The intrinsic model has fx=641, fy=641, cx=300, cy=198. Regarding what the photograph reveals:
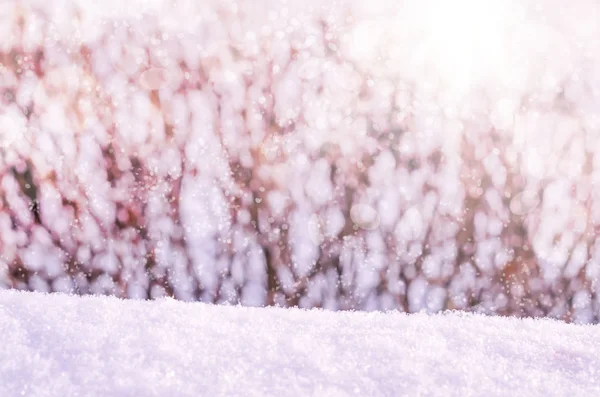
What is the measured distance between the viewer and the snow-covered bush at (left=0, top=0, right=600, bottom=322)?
156 cm

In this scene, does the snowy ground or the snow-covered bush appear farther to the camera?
the snow-covered bush

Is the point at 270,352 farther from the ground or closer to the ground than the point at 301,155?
closer to the ground

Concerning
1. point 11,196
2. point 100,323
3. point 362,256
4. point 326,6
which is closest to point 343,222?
point 362,256

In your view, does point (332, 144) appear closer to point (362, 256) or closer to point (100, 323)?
point (362, 256)

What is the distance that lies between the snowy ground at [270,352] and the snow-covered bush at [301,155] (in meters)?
0.20

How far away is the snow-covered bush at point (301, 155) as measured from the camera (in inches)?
61.6

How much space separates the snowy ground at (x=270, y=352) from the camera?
1.17 m

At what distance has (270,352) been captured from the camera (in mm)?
1312

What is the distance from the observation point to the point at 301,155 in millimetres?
1657

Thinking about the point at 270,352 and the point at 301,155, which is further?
the point at 301,155

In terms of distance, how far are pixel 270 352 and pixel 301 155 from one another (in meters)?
0.55

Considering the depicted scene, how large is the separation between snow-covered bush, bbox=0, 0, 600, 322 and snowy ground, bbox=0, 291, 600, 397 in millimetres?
205

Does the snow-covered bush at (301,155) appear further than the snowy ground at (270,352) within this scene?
Yes

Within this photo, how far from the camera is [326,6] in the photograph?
156 cm
